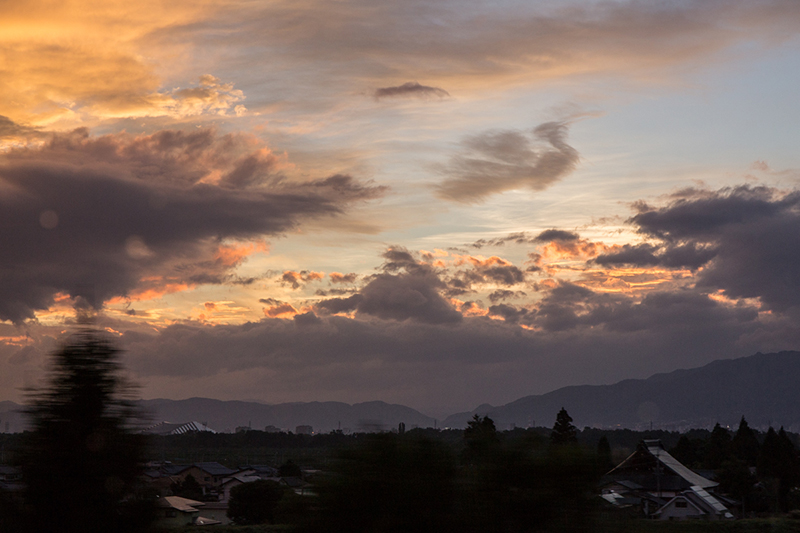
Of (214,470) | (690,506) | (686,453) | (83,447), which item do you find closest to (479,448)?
(83,447)

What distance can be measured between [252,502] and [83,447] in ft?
130

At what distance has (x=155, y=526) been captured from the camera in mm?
11227

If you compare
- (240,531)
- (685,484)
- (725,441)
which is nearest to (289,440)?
(725,441)

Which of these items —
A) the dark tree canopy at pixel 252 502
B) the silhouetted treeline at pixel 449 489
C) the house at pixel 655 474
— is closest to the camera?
the silhouetted treeline at pixel 449 489

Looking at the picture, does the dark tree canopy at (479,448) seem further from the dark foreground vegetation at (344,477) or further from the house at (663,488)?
the house at (663,488)

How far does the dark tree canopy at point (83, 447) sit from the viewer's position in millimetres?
10711

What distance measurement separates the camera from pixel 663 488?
50.3m

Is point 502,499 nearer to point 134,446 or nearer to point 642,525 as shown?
point 642,525

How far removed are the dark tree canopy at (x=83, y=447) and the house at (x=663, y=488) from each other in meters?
32.0

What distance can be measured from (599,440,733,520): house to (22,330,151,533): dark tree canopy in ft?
105

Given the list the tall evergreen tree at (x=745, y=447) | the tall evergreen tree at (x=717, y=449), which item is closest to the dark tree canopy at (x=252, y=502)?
the tall evergreen tree at (x=717, y=449)

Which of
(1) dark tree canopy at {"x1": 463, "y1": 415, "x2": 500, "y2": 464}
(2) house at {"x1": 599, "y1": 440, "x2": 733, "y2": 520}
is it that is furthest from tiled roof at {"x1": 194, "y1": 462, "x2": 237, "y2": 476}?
(1) dark tree canopy at {"x1": 463, "y1": 415, "x2": 500, "y2": 464}

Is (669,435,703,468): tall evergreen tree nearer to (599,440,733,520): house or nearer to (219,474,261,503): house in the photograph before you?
(599,440,733,520): house

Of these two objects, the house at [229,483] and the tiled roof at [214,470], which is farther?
the tiled roof at [214,470]
